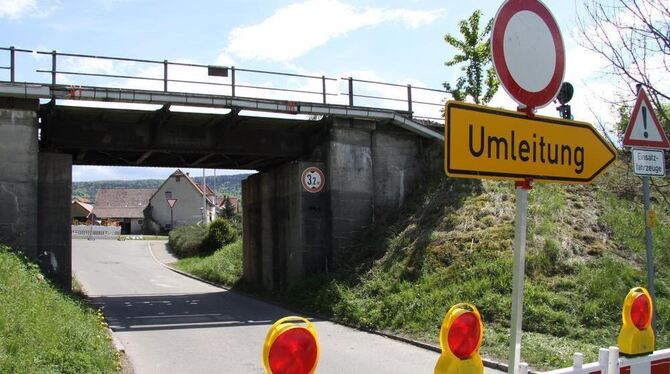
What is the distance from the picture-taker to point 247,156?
19.2 metres

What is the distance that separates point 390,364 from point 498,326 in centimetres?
235

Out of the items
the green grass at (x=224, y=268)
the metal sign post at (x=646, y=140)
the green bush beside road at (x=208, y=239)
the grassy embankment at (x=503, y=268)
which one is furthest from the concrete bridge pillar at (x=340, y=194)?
Answer: the green bush beside road at (x=208, y=239)

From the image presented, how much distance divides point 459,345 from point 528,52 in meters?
1.69

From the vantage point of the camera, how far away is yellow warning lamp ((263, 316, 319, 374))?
2.51 m

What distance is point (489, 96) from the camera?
22.1 meters

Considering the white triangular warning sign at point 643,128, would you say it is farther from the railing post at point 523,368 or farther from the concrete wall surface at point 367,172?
the concrete wall surface at point 367,172

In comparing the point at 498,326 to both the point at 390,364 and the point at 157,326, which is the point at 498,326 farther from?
the point at 157,326

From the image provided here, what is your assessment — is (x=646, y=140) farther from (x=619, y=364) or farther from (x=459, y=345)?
(x=459, y=345)

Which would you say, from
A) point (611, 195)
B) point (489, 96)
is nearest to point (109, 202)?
point (489, 96)

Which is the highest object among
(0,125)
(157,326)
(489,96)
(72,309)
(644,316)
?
(489,96)

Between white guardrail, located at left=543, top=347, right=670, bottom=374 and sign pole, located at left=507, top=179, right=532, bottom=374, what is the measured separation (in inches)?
11.7

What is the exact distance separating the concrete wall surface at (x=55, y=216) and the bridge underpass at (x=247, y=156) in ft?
0.09

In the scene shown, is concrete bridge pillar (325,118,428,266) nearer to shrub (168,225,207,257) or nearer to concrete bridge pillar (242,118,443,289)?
concrete bridge pillar (242,118,443,289)

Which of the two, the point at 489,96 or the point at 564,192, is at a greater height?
the point at 489,96
